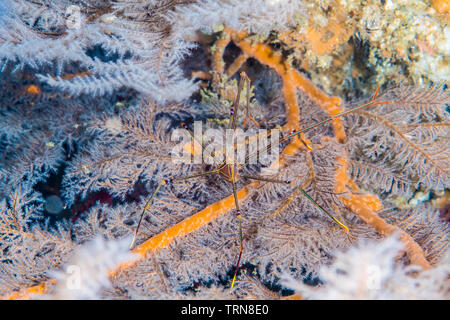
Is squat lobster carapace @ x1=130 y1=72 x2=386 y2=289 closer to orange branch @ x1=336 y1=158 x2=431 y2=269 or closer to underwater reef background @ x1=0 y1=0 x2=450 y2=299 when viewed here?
underwater reef background @ x1=0 y1=0 x2=450 y2=299

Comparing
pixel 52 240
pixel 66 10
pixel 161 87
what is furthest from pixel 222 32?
pixel 52 240

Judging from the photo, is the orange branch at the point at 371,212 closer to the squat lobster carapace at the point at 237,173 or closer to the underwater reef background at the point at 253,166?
the underwater reef background at the point at 253,166

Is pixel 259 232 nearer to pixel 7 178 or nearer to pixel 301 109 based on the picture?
pixel 301 109

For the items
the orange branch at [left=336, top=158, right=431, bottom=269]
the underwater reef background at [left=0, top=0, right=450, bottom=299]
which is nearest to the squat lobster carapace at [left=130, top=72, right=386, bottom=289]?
the underwater reef background at [left=0, top=0, right=450, bottom=299]

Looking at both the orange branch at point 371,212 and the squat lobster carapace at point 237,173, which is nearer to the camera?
the orange branch at point 371,212

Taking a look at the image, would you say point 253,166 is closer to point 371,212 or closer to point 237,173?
point 237,173

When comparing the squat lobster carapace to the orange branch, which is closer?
the orange branch

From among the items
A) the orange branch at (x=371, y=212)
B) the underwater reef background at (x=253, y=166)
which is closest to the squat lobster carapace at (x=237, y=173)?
the underwater reef background at (x=253, y=166)

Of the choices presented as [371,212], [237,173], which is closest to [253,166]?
[237,173]
